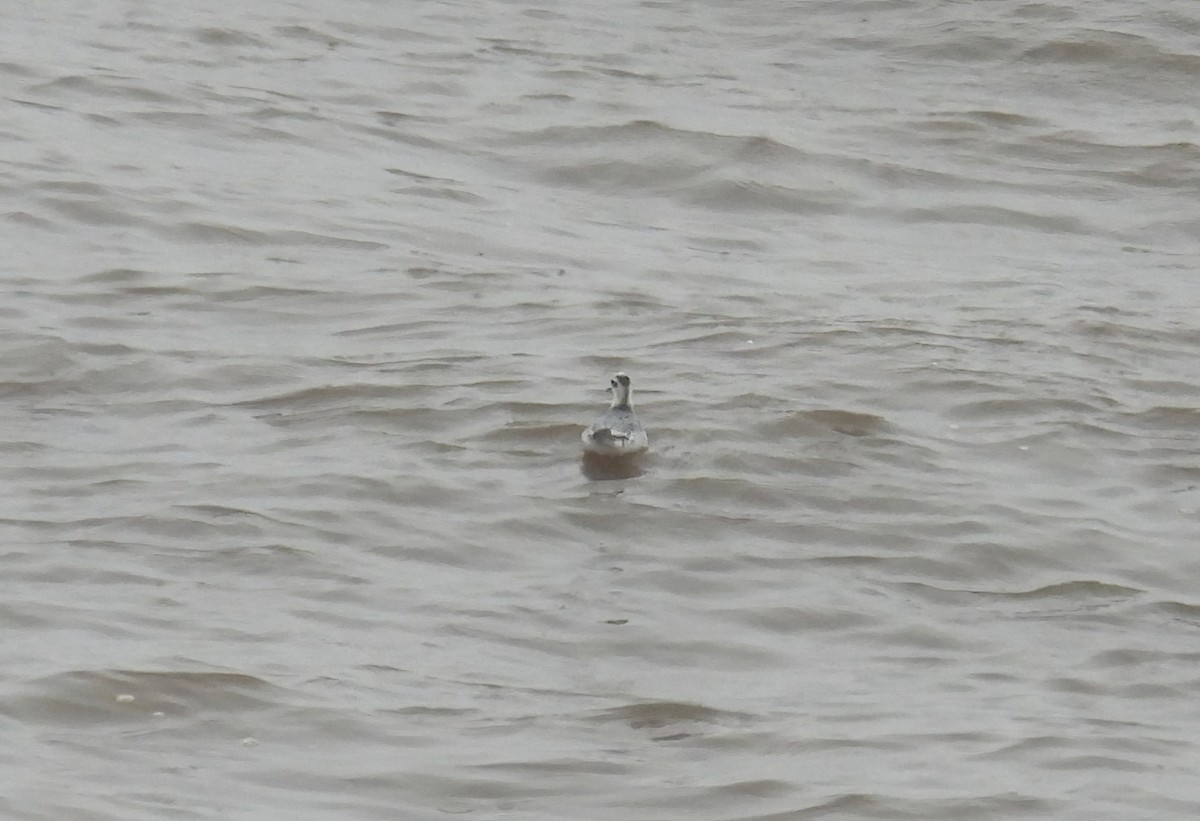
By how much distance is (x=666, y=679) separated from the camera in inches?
309

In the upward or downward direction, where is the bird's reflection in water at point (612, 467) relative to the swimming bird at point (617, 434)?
downward

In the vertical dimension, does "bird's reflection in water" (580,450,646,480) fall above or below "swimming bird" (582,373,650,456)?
below

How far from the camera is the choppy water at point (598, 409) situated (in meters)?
7.26

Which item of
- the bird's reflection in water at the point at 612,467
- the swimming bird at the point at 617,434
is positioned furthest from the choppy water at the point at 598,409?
the swimming bird at the point at 617,434

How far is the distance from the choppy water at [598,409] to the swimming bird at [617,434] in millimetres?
175

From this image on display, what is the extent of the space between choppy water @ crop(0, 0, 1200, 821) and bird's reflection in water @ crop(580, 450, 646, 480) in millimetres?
60

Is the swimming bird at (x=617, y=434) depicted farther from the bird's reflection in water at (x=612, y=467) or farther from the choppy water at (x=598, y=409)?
the choppy water at (x=598, y=409)

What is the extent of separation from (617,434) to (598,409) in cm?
69

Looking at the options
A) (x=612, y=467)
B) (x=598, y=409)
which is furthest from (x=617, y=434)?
(x=598, y=409)

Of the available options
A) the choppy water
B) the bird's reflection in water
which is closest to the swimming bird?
the bird's reflection in water

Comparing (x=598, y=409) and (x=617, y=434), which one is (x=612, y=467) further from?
(x=598, y=409)

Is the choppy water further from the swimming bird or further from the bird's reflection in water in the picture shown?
the swimming bird

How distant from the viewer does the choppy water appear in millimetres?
7262

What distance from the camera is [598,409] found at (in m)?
10.5
